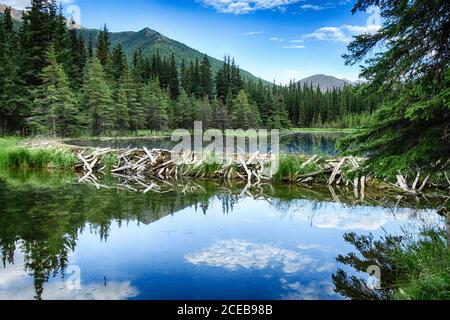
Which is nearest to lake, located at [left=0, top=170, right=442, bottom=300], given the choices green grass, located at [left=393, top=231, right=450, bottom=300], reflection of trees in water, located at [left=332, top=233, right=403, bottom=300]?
reflection of trees in water, located at [left=332, top=233, right=403, bottom=300]

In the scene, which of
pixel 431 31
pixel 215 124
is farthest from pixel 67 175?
pixel 215 124

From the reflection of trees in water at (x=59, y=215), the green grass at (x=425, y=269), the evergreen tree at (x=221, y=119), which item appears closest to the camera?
the green grass at (x=425, y=269)

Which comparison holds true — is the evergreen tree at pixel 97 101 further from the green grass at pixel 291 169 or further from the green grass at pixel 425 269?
the green grass at pixel 425 269

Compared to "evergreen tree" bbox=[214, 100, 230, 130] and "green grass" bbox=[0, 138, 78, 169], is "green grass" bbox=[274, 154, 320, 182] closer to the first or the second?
"green grass" bbox=[0, 138, 78, 169]

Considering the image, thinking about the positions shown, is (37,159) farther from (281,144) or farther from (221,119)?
(221,119)

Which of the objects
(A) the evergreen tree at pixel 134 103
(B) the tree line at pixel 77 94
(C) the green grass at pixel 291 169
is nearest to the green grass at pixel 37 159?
(C) the green grass at pixel 291 169

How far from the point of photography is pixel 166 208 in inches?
365

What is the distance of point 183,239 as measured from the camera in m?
6.59

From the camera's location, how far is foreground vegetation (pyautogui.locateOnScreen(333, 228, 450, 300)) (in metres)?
3.79

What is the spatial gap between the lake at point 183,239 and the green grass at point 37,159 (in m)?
6.30

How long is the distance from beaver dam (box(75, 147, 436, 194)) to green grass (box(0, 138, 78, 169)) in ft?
1.73

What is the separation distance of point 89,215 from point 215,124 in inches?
2397

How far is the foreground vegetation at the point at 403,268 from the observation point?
12.4ft
